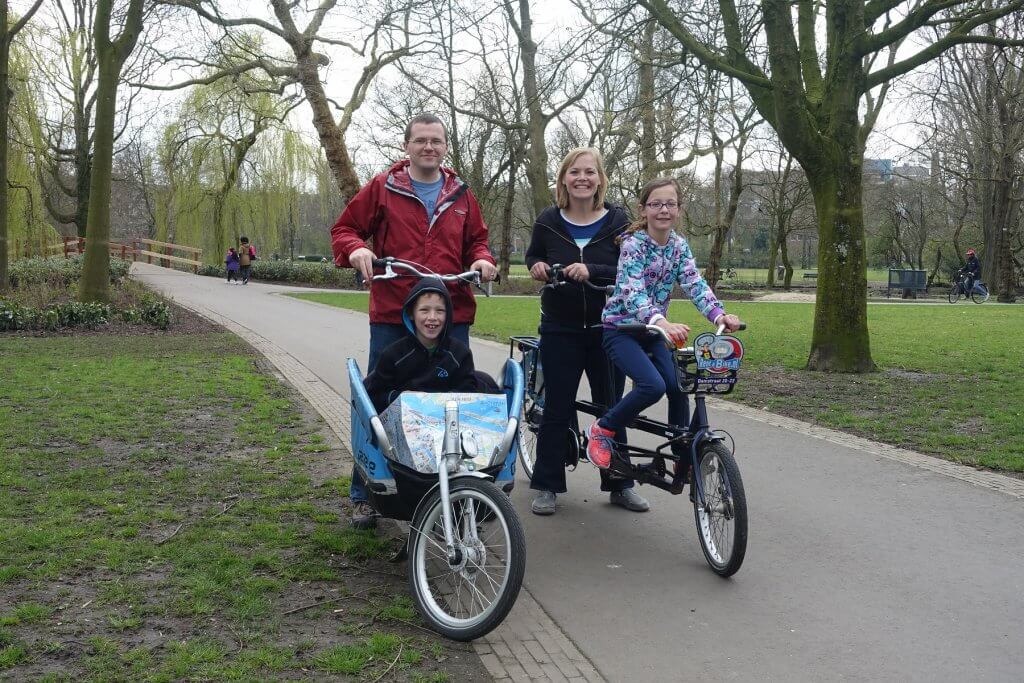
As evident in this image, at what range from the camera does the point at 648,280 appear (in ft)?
15.9

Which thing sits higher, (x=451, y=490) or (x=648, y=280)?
(x=648, y=280)

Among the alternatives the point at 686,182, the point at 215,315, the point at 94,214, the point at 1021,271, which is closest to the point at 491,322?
the point at 215,315

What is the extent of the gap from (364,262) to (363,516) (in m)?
1.53

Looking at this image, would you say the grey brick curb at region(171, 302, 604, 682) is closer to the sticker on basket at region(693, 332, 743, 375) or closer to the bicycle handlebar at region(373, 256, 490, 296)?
the sticker on basket at region(693, 332, 743, 375)

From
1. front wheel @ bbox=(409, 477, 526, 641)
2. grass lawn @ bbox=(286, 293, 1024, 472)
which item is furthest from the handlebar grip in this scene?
grass lawn @ bbox=(286, 293, 1024, 472)

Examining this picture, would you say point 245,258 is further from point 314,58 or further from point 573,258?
point 573,258

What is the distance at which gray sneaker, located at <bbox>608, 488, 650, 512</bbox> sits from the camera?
18.0 ft

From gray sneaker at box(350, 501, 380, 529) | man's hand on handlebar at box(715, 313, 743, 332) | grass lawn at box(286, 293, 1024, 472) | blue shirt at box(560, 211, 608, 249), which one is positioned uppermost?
blue shirt at box(560, 211, 608, 249)

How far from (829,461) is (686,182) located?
29.9m

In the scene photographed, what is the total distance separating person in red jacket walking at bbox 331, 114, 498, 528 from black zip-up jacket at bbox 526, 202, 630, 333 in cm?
58

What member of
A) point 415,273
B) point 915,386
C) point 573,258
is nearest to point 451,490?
point 415,273

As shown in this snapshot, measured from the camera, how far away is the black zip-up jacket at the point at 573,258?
16.9 ft

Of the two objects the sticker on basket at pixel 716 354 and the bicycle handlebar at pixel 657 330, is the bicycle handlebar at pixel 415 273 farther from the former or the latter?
the sticker on basket at pixel 716 354

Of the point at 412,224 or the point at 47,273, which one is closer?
the point at 412,224
